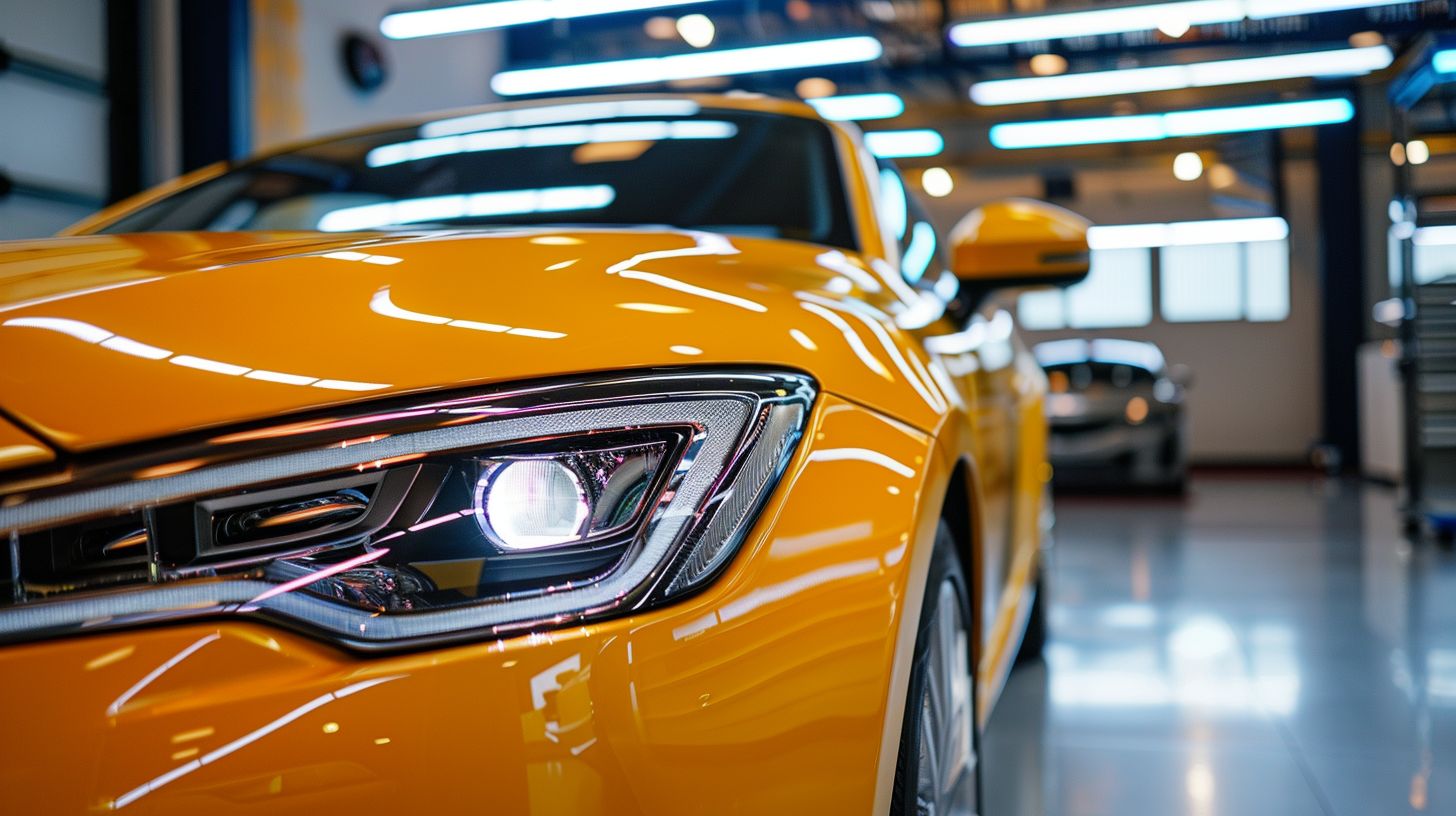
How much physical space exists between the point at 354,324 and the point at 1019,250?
3.94 ft

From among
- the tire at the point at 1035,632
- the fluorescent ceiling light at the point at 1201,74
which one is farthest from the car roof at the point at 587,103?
the fluorescent ceiling light at the point at 1201,74

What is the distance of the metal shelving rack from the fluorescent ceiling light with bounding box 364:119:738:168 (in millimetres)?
4993

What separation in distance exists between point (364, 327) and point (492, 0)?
6.23 meters

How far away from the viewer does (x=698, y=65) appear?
24.6ft

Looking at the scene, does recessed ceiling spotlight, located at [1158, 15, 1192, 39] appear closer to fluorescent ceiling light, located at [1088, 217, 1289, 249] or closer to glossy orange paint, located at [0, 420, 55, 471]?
glossy orange paint, located at [0, 420, 55, 471]

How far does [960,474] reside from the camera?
4.30ft

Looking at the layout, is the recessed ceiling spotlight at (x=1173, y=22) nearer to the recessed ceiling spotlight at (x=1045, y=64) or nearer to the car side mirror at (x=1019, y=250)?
the recessed ceiling spotlight at (x=1045, y=64)

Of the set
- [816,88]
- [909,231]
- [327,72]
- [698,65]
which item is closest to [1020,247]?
[909,231]

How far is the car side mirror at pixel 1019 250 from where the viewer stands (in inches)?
68.9

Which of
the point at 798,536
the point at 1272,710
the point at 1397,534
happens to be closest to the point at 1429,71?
the point at 1397,534

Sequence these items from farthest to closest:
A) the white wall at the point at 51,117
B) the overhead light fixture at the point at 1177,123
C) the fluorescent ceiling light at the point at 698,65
A: the overhead light fixture at the point at 1177,123 < the fluorescent ceiling light at the point at 698,65 < the white wall at the point at 51,117

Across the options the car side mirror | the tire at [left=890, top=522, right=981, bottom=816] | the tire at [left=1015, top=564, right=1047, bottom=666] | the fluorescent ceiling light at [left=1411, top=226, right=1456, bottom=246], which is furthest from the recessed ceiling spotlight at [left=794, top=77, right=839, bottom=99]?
the tire at [left=890, top=522, right=981, bottom=816]

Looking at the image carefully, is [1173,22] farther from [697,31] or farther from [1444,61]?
[697,31]

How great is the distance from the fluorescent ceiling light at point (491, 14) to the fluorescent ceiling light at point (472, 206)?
16.2 feet
